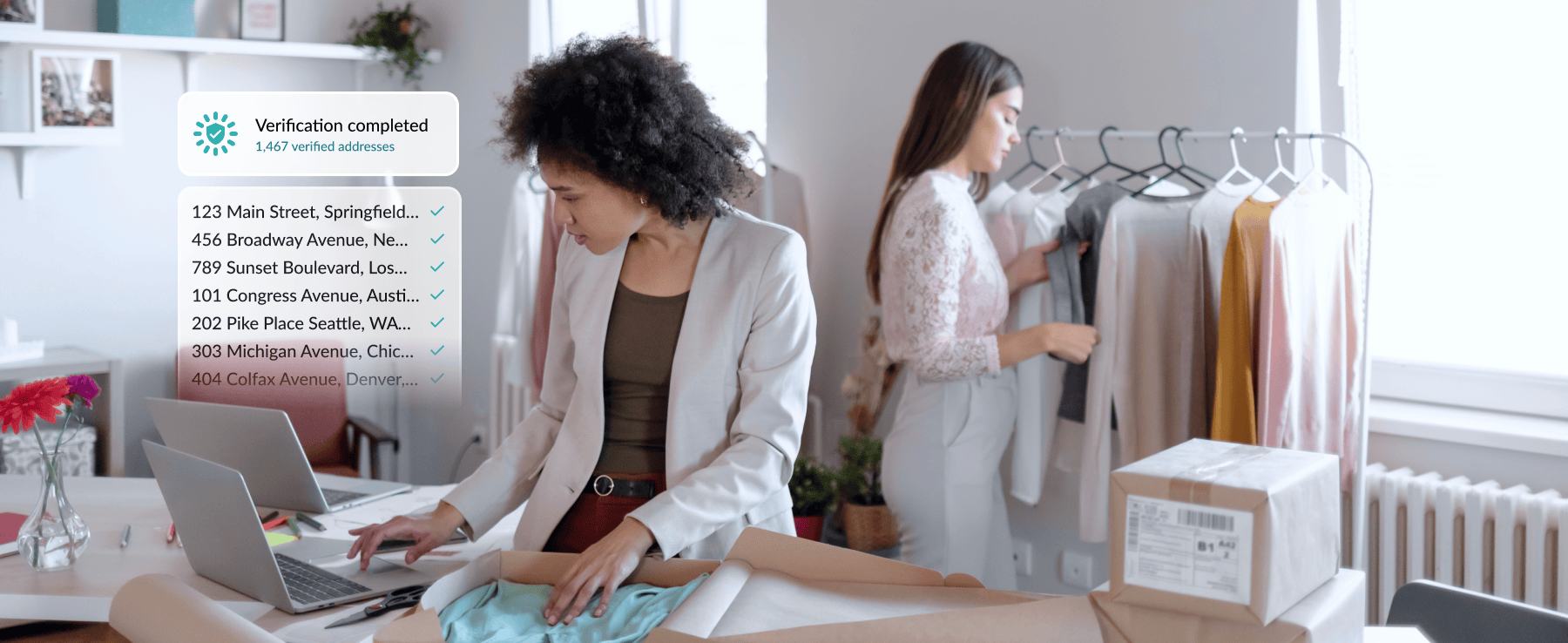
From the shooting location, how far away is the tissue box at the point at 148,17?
3.73m

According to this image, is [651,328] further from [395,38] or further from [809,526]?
[395,38]

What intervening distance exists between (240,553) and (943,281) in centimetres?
138

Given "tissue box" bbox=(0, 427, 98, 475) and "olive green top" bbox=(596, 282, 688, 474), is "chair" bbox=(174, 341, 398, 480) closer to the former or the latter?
"tissue box" bbox=(0, 427, 98, 475)

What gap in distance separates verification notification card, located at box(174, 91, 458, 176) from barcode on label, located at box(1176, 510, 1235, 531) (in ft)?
12.5

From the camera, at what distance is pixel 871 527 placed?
2.73m

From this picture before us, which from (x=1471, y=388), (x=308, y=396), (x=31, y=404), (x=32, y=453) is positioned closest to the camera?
(x=31, y=404)

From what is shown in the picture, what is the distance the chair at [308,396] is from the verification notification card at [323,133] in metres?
0.69

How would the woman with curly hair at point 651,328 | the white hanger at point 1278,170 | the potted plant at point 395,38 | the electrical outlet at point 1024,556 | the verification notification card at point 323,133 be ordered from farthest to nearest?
the potted plant at point 395,38
the verification notification card at point 323,133
the electrical outlet at point 1024,556
the white hanger at point 1278,170
the woman with curly hair at point 651,328

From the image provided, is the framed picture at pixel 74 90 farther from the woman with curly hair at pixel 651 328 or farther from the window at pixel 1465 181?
the window at pixel 1465 181

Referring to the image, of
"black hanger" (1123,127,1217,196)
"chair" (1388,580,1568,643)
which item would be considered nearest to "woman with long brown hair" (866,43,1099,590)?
"black hanger" (1123,127,1217,196)

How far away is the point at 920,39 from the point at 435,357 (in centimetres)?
273

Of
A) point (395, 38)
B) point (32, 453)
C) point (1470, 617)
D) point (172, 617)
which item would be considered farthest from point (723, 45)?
point (172, 617)

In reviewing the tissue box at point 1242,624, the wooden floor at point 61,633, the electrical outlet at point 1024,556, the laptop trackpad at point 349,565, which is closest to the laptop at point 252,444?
the laptop trackpad at point 349,565

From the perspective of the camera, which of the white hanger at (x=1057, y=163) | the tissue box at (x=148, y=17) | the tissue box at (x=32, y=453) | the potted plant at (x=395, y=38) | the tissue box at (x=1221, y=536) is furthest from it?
the potted plant at (x=395, y=38)
